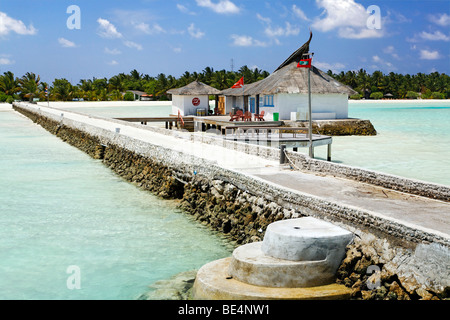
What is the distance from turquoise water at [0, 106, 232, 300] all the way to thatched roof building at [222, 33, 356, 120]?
46.2 feet

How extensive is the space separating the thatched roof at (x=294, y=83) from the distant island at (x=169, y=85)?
153ft

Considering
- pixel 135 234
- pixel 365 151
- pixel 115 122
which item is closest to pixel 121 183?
pixel 135 234

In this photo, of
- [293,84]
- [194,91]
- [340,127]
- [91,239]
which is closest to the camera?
[91,239]

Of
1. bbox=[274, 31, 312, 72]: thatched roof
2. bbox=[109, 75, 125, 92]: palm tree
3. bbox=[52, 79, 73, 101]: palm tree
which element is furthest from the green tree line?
bbox=[274, 31, 312, 72]: thatched roof

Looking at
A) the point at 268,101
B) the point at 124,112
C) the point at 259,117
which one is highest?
the point at 268,101

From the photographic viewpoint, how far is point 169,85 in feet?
297

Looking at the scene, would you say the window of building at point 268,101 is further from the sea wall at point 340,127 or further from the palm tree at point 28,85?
the palm tree at point 28,85

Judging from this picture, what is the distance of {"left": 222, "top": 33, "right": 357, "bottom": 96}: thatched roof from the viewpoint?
→ 28.5m

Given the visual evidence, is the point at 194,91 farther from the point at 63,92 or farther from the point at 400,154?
the point at 63,92

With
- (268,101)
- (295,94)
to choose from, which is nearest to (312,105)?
(295,94)

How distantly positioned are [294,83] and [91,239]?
2079 cm

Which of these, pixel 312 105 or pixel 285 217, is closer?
pixel 285 217

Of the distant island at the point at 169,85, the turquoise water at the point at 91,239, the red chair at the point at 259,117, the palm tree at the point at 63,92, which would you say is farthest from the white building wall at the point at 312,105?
the palm tree at the point at 63,92

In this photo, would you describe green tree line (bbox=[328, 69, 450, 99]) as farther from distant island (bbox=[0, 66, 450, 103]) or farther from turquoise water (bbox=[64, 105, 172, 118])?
turquoise water (bbox=[64, 105, 172, 118])
